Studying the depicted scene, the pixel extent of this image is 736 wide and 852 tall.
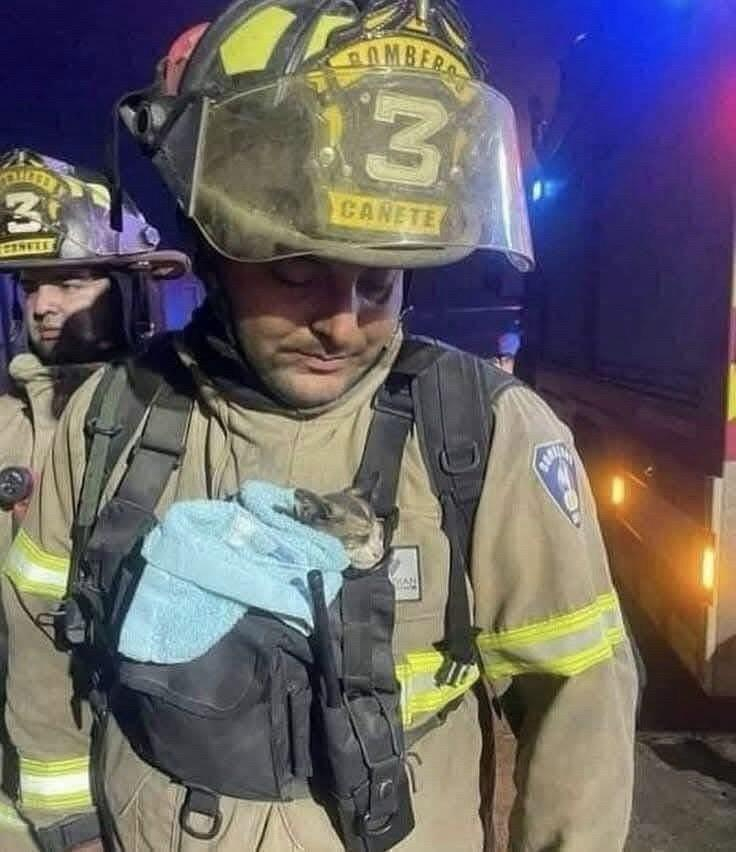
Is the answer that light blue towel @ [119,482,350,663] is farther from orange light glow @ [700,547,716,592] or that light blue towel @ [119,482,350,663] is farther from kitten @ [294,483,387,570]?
orange light glow @ [700,547,716,592]

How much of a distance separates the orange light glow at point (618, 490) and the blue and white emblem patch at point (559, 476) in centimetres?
314

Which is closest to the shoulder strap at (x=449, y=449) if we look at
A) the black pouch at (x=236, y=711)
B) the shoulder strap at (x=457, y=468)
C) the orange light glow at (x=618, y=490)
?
the shoulder strap at (x=457, y=468)

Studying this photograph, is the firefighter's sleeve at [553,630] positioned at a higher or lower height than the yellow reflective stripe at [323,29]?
lower

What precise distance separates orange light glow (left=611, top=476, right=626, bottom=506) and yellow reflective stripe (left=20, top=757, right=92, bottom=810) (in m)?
3.31

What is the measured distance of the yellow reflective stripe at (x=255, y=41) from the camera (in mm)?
1451

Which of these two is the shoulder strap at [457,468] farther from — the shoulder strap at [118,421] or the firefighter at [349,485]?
the shoulder strap at [118,421]

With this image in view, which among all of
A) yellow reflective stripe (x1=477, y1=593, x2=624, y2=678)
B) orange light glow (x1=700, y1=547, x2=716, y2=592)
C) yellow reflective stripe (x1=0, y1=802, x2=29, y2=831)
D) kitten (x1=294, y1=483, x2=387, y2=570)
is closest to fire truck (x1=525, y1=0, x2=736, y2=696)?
orange light glow (x1=700, y1=547, x2=716, y2=592)

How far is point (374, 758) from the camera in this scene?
1390 millimetres

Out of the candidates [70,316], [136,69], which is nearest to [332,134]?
[70,316]

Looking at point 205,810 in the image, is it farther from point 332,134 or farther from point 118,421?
point 332,134

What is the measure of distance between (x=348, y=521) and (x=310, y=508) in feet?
0.19

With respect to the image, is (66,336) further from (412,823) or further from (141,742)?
(412,823)

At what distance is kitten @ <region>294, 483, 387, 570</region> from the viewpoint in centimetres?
137

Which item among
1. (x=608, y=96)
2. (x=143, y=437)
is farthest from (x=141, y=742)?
(x=608, y=96)
